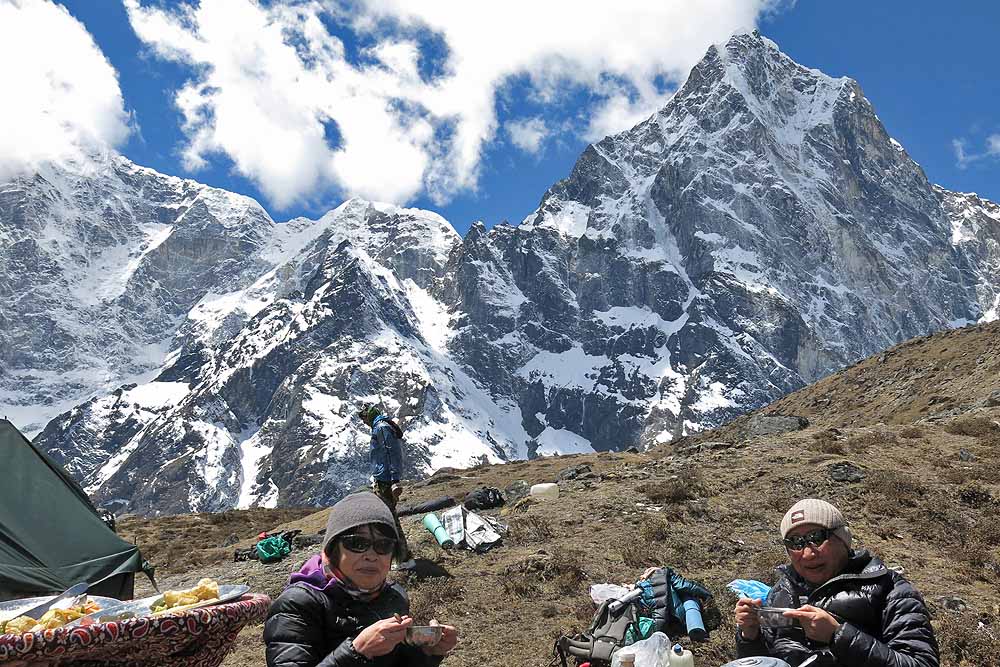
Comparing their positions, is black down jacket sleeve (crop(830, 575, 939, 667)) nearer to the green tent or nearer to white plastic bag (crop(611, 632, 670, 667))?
white plastic bag (crop(611, 632, 670, 667))

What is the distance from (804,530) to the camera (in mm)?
4824

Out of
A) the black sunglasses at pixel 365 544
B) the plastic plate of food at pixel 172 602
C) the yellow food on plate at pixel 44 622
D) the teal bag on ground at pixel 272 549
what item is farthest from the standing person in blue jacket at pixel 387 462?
the yellow food on plate at pixel 44 622

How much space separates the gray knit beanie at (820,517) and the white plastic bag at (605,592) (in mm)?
4287

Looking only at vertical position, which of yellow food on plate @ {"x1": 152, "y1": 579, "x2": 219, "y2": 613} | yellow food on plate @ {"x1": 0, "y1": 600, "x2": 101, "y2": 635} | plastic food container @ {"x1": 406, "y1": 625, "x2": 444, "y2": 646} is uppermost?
yellow food on plate @ {"x1": 152, "y1": 579, "x2": 219, "y2": 613}

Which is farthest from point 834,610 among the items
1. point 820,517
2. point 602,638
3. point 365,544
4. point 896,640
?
point 602,638

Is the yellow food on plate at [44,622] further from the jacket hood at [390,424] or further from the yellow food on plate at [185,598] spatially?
the jacket hood at [390,424]

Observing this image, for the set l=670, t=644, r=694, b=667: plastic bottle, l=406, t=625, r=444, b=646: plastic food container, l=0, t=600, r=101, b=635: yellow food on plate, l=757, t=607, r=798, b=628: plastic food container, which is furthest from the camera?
l=670, t=644, r=694, b=667: plastic bottle

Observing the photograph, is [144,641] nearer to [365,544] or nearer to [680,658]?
[365,544]

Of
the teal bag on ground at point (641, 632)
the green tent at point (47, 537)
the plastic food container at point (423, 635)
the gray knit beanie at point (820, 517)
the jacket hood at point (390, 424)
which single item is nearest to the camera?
the plastic food container at point (423, 635)

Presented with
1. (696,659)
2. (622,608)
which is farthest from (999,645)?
(622,608)

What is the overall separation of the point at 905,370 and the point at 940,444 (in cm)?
1844

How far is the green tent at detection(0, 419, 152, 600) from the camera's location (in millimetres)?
9812

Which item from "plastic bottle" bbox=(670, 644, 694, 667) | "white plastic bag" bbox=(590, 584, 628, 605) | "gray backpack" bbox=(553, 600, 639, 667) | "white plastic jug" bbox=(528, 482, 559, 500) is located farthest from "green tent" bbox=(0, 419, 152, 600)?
"white plastic jug" bbox=(528, 482, 559, 500)

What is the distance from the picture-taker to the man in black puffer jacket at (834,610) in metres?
4.24
